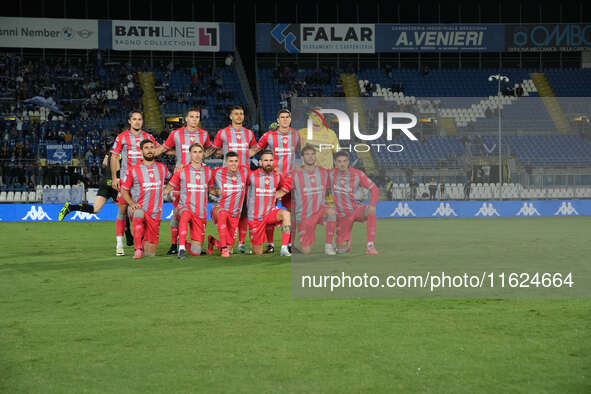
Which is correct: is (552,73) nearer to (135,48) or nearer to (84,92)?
(135,48)

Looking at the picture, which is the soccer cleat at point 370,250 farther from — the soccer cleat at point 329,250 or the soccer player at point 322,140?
the soccer player at point 322,140

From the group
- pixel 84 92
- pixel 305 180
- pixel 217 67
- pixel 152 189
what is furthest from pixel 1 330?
pixel 217 67

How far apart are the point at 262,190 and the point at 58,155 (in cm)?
1823

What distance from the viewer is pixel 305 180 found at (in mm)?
9734

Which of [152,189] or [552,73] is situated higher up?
[552,73]

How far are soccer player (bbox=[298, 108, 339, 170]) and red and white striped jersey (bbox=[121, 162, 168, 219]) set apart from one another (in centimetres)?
285

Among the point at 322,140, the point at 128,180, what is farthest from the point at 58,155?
the point at 322,140

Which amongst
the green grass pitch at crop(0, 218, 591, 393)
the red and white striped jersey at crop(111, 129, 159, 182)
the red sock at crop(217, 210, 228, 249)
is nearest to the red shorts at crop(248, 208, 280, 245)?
the red sock at crop(217, 210, 228, 249)

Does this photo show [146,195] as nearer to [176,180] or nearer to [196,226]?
[176,180]

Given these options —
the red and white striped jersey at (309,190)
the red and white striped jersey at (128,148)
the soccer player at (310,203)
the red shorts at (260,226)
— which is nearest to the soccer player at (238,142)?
the red shorts at (260,226)

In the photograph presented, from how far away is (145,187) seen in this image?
11.2 meters

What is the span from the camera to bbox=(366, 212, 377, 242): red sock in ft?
31.8

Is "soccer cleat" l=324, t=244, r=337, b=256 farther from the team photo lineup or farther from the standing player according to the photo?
the standing player

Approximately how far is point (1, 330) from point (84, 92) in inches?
1278
